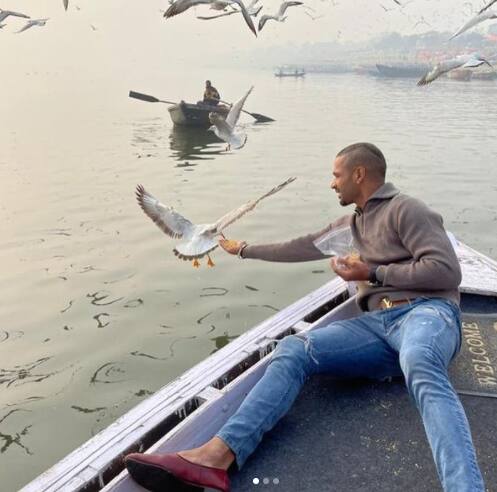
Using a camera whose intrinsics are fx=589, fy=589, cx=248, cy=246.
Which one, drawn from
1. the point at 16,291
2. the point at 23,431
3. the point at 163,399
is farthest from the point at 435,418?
the point at 16,291

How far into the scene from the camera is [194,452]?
282cm

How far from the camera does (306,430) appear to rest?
3.26m

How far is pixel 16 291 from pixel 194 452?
5.41m

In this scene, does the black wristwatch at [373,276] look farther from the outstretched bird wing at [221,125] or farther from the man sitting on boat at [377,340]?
the outstretched bird wing at [221,125]

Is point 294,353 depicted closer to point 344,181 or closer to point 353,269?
point 353,269

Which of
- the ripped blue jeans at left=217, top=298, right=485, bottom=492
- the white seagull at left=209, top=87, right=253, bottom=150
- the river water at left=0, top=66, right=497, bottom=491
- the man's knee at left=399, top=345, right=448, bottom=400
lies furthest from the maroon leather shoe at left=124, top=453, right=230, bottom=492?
the white seagull at left=209, top=87, right=253, bottom=150

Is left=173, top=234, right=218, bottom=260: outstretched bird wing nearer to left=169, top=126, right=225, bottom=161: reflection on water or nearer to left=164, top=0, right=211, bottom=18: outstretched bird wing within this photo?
left=164, top=0, right=211, bottom=18: outstretched bird wing

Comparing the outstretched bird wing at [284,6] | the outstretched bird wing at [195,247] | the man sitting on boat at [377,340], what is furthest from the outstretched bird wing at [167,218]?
the outstretched bird wing at [284,6]

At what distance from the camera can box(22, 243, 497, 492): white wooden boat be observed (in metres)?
2.84

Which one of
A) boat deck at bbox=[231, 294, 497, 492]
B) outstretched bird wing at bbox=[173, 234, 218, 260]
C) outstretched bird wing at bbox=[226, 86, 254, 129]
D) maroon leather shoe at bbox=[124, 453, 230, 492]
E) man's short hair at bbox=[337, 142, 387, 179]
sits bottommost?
boat deck at bbox=[231, 294, 497, 492]

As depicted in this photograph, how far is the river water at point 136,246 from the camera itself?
17.6 feet

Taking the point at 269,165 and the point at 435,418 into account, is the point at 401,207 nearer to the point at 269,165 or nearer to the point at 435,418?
the point at 435,418

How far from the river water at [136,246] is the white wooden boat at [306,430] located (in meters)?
1.78

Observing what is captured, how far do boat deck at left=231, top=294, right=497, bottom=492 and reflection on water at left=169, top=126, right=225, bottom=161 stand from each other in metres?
13.4
